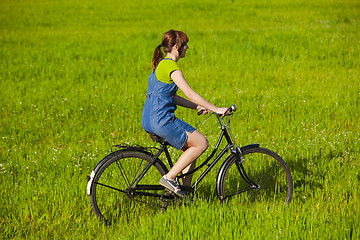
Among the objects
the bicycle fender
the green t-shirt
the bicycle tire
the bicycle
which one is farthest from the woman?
the bicycle tire

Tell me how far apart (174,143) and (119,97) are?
5933mm

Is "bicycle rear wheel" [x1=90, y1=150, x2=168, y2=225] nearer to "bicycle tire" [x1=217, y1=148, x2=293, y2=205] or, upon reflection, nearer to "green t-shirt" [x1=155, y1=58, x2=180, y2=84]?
"bicycle tire" [x1=217, y1=148, x2=293, y2=205]

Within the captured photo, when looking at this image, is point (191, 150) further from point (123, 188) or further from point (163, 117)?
point (123, 188)

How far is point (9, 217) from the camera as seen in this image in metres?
5.28

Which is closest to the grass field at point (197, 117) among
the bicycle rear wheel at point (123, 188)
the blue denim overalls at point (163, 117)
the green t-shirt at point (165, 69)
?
the bicycle rear wheel at point (123, 188)

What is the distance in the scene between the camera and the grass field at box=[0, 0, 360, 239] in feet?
15.5

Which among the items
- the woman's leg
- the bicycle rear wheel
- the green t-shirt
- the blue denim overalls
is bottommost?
the bicycle rear wheel

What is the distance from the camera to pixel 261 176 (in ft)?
18.3

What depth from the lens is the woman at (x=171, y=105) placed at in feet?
15.5

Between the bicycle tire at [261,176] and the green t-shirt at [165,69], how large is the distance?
1.25 m

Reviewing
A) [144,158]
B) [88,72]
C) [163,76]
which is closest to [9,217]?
[144,158]

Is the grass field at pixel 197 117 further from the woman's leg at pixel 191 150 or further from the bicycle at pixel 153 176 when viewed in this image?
the woman's leg at pixel 191 150

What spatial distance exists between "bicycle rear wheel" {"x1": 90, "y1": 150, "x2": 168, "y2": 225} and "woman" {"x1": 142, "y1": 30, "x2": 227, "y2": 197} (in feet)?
1.18

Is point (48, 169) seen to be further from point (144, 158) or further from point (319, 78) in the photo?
point (319, 78)
